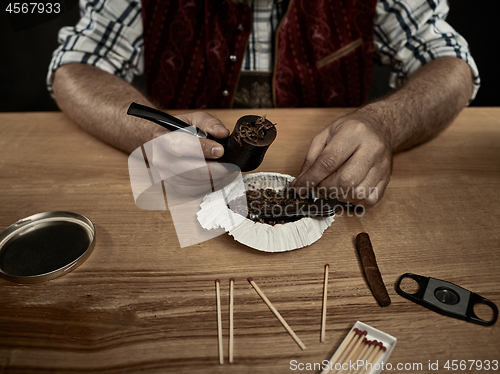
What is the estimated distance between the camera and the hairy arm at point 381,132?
3.38 ft

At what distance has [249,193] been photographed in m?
1.07

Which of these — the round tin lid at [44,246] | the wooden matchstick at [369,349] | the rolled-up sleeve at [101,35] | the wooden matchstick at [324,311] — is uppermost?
the rolled-up sleeve at [101,35]

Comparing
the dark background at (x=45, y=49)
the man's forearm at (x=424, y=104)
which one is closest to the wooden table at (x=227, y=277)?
the man's forearm at (x=424, y=104)

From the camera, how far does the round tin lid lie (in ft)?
2.90

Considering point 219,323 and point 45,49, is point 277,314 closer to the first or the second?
point 219,323

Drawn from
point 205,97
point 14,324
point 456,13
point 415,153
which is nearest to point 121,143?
point 205,97

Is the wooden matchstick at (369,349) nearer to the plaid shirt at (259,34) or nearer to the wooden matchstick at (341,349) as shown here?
the wooden matchstick at (341,349)

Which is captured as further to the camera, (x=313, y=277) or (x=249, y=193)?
(x=249, y=193)

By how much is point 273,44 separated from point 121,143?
92 cm

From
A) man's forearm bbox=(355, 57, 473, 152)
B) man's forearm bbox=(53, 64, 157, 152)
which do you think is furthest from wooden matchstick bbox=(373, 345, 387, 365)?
man's forearm bbox=(53, 64, 157, 152)

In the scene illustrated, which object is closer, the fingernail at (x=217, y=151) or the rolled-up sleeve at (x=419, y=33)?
the fingernail at (x=217, y=151)

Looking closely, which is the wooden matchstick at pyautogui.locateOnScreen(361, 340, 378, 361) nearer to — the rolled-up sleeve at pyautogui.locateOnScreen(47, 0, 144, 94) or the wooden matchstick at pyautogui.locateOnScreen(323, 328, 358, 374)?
the wooden matchstick at pyautogui.locateOnScreen(323, 328, 358, 374)

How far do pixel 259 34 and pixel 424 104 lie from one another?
0.86m

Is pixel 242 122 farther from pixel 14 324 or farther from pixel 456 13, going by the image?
pixel 456 13
